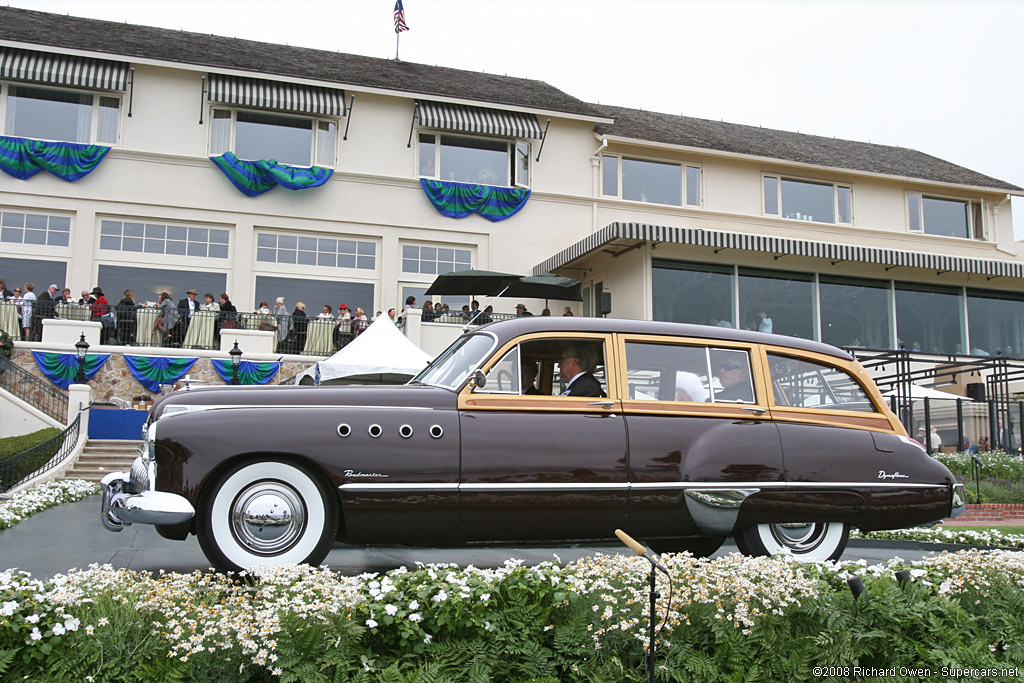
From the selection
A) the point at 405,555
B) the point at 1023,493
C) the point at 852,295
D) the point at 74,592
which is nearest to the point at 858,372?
the point at 405,555

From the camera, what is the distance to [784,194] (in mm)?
30203

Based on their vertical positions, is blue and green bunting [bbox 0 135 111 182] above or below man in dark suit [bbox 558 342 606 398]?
above

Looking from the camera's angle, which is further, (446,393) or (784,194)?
(784,194)

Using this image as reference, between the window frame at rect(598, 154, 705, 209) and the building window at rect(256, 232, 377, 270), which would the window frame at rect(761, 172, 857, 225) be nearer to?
the window frame at rect(598, 154, 705, 209)

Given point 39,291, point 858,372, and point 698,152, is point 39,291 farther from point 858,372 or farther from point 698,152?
point 858,372

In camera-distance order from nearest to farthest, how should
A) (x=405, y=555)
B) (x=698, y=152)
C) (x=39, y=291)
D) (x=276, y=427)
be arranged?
1. (x=276, y=427)
2. (x=405, y=555)
3. (x=39, y=291)
4. (x=698, y=152)

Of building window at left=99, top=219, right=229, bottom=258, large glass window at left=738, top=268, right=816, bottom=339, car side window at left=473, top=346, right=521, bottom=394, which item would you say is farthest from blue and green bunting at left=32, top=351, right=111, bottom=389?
large glass window at left=738, top=268, right=816, bottom=339

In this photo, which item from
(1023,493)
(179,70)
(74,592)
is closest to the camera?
(74,592)

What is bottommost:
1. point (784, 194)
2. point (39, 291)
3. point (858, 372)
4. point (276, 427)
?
point (276, 427)

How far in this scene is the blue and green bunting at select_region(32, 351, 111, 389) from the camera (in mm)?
20047

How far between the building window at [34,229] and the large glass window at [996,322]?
29.0 m

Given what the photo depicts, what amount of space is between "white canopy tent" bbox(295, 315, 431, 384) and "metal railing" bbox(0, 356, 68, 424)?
21.3ft

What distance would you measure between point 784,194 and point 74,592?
29.7 metres

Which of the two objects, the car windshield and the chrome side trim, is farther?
the car windshield
